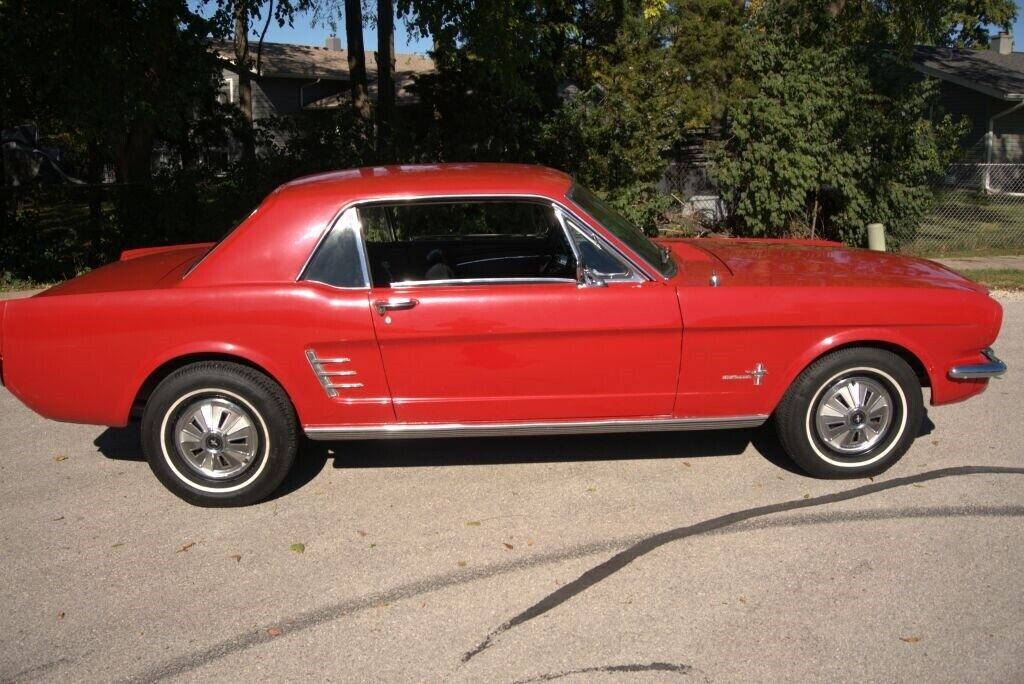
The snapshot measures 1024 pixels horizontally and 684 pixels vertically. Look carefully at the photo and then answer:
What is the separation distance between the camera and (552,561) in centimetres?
434

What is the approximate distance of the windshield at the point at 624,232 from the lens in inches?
199

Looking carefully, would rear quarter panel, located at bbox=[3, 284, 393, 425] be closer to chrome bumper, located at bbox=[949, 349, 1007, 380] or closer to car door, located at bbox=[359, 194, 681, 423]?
car door, located at bbox=[359, 194, 681, 423]

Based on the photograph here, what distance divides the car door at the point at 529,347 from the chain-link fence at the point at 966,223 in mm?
9942

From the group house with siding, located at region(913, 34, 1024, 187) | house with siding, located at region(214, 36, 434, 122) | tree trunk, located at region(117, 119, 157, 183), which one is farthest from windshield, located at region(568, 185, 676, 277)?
house with siding, located at region(214, 36, 434, 122)

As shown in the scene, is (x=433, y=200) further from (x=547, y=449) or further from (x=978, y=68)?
(x=978, y=68)

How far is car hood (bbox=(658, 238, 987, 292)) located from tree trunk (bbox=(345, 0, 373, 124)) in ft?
37.3

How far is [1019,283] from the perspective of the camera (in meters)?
11.3

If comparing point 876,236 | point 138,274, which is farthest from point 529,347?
point 876,236

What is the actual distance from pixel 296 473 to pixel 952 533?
355 centimetres

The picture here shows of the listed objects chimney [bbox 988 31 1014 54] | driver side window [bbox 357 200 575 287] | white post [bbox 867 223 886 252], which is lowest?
white post [bbox 867 223 886 252]

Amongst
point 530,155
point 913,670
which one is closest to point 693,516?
point 913,670

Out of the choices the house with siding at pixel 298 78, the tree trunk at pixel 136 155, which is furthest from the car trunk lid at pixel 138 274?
the house with siding at pixel 298 78

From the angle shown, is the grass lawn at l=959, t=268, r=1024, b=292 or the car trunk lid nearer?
the car trunk lid

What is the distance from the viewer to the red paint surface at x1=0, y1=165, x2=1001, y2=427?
15.9 ft
